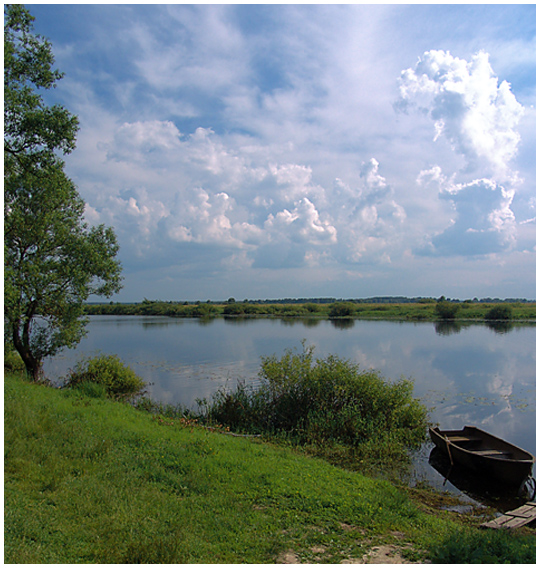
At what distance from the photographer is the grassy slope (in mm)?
5105

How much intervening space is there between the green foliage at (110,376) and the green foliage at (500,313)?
78359 millimetres

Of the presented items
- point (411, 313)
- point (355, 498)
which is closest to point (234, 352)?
point (355, 498)

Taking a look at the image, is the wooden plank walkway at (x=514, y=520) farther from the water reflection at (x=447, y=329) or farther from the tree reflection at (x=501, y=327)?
the tree reflection at (x=501, y=327)

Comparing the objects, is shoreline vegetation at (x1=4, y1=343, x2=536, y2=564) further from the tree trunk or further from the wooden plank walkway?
the tree trunk

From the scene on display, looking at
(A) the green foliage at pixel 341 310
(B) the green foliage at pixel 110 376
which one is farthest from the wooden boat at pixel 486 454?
(A) the green foliage at pixel 341 310

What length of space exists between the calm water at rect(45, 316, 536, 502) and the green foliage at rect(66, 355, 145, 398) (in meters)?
1.23

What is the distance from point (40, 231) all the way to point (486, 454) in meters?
18.2

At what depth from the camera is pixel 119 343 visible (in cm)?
4366

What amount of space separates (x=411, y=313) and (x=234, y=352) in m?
67.1

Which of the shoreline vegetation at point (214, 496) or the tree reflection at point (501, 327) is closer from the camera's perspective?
the shoreline vegetation at point (214, 496)

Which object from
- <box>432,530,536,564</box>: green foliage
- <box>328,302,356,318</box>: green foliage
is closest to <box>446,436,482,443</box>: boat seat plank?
<box>432,530,536,564</box>: green foliage

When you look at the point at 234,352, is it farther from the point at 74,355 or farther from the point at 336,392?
the point at 336,392

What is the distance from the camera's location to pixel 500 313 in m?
80.4

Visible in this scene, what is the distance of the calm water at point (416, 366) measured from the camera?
1900cm
